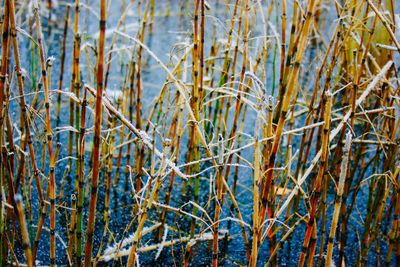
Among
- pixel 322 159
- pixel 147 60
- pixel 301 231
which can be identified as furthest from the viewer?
pixel 147 60

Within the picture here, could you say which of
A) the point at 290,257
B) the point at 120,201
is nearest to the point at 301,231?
the point at 290,257

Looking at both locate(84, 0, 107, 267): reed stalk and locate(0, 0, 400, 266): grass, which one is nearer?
locate(84, 0, 107, 267): reed stalk

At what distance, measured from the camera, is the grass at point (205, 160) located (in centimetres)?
97

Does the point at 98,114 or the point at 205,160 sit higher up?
the point at 98,114

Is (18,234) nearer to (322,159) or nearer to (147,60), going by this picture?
(322,159)

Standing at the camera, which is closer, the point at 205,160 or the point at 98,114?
the point at 98,114

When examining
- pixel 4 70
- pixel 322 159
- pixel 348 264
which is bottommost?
pixel 348 264

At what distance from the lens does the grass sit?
38.3 inches

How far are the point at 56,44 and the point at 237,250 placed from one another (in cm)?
180

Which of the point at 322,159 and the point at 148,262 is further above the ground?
the point at 322,159

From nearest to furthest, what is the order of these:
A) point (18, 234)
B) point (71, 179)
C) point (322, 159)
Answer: point (322, 159), point (18, 234), point (71, 179)

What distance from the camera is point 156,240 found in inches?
59.6

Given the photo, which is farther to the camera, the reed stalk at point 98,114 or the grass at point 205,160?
the grass at point 205,160

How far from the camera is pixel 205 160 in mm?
1181
